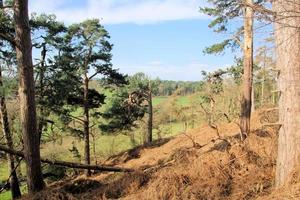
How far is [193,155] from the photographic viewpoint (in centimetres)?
699

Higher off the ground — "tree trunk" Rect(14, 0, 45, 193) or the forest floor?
"tree trunk" Rect(14, 0, 45, 193)

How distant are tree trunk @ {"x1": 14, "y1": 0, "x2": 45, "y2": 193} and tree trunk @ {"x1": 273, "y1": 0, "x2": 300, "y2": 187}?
4.38 m

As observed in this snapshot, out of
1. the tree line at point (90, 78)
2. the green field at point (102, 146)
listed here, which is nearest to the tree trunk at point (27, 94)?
the tree line at point (90, 78)

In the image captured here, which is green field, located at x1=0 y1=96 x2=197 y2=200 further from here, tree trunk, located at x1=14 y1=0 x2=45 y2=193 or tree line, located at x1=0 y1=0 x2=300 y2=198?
tree trunk, located at x1=14 y1=0 x2=45 y2=193

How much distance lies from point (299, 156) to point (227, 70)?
64.2ft

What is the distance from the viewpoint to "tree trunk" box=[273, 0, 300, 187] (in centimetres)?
491

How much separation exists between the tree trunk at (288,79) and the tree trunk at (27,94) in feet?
14.4

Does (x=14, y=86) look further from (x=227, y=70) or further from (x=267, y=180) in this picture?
(x=227, y=70)

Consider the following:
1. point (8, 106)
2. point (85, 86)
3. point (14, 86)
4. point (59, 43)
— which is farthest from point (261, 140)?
point (85, 86)

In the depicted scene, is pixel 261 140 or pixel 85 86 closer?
pixel 261 140

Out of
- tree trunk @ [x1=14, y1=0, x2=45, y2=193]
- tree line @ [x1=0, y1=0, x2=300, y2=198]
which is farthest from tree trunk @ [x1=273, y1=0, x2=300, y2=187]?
tree trunk @ [x1=14, y1=0, x2=45, y2=193]

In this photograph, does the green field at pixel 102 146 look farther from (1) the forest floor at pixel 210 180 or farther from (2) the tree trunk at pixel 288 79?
(2) the tree trunk at pixel 288 79

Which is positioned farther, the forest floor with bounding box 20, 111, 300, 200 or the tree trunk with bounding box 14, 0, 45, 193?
the tree trunk with bounding box 14, 0, 45, 193

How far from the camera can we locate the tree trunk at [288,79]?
193 inches
